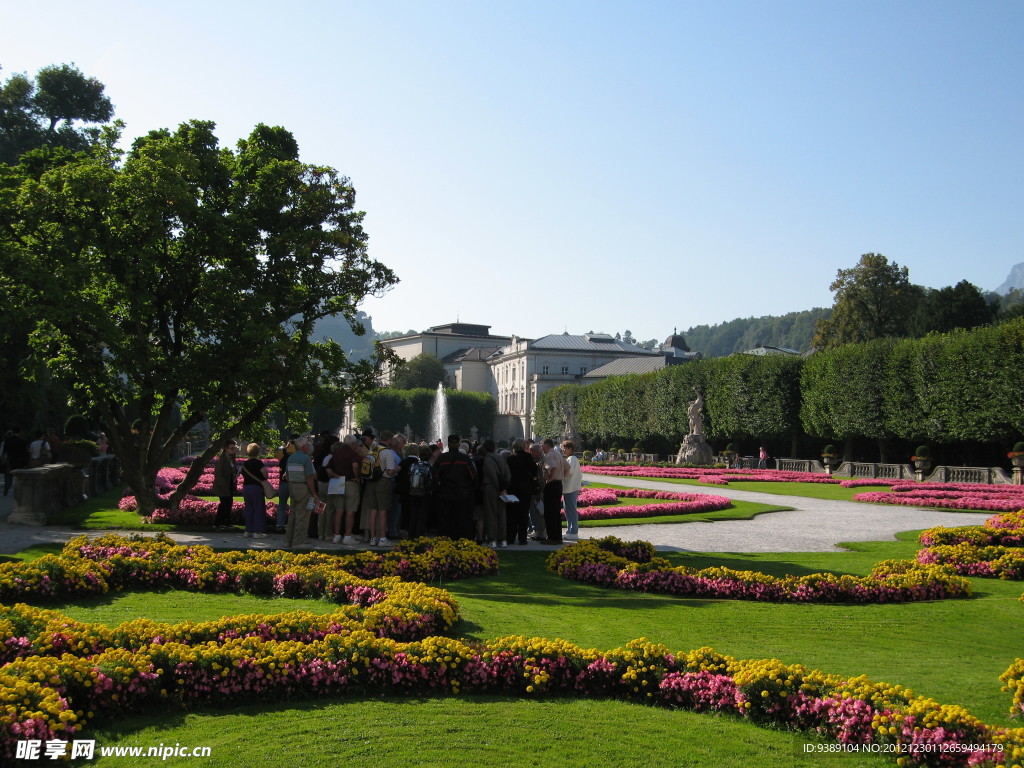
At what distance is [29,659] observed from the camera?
574 cm

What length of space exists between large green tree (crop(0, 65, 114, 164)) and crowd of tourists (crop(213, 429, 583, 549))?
25924 mm

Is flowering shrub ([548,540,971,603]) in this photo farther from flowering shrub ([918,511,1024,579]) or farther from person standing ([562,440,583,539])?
person standing ([562,440,583,539])

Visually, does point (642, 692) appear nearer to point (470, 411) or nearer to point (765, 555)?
point (765, 555)

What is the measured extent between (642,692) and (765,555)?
27.5ft

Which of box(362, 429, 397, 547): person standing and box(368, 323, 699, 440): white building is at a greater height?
box(368, 323, 699, 440): white building

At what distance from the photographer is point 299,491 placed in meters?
14.0

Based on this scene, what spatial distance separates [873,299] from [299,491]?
6177 centimetres

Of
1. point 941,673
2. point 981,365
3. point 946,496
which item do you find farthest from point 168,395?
point 981,365

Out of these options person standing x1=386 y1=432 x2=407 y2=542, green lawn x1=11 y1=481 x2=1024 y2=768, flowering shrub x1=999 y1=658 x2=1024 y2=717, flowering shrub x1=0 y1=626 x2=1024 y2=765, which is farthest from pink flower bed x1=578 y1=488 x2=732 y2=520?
flowering shrub x1=999 y1=658 x2=1024 y2=717

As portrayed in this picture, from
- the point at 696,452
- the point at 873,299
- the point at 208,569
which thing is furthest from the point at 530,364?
the point at 208,569

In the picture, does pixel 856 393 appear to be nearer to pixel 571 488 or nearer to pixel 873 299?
pixel 873 299

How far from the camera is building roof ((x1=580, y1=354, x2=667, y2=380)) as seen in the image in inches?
4336

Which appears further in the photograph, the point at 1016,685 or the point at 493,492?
the point at 493,492

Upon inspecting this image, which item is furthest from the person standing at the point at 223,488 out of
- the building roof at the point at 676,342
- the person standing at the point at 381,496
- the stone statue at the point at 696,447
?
the building roof at the point at 676,342
